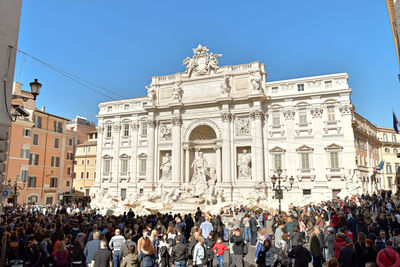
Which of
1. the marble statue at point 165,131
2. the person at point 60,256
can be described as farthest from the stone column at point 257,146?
the person at point 60,256

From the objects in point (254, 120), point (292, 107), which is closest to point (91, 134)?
point (254, 120)

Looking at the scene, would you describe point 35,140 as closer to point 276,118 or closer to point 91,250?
point 276,118

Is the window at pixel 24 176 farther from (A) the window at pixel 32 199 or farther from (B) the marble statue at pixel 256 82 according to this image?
(B) the marble statue at pixel 256 82

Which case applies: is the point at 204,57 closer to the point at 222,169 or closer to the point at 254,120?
the point at 254,120

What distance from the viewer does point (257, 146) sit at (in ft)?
94.4

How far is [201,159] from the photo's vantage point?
3064cm

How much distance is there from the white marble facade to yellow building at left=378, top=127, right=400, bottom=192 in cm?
2359

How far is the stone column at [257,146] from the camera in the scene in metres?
28.4

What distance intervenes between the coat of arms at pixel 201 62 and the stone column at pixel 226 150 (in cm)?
567

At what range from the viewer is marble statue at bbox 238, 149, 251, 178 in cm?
2939

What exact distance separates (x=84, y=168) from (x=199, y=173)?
20.3 meters

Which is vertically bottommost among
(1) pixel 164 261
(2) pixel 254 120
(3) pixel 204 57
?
(1) pixel 164 261

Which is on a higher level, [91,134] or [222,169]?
[91,134]

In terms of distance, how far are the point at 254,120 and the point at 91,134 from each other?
90.7 feet
